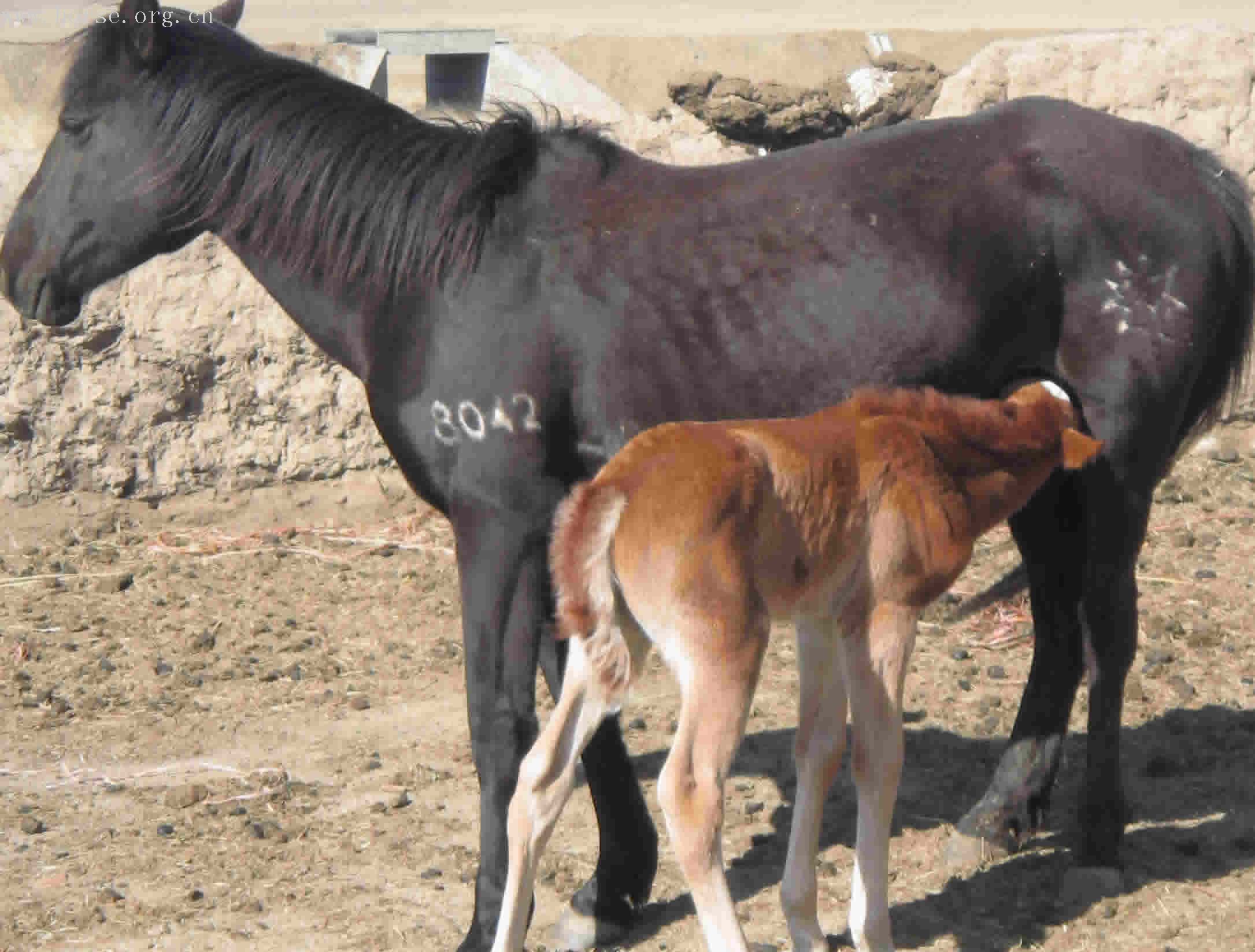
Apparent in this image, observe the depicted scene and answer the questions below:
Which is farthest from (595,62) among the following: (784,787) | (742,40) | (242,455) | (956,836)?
(956,836)

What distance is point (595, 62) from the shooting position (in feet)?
24.9

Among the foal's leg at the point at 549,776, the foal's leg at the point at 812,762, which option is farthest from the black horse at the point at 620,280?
the foal's leg at the point at 812,762

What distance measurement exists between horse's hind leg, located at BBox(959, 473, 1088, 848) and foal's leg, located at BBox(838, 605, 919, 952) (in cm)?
80

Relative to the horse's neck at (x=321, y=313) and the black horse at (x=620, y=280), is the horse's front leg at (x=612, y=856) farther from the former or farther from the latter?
the horse's neck at (x=321, y=313)

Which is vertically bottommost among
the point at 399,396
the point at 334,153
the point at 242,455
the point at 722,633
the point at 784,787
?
the point at 784,787

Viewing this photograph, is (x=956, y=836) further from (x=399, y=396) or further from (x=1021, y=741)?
(x=399, y=396)

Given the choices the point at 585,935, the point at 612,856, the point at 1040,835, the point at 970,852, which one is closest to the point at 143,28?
the point at 612,856

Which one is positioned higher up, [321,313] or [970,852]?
[321,313]

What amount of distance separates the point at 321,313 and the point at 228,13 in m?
1.19

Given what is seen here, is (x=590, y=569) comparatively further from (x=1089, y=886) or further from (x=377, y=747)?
(x=377, y=747)

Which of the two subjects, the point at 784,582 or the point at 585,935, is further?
the point at 585,935

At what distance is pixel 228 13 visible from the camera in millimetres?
4793

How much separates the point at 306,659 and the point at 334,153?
7.33ft

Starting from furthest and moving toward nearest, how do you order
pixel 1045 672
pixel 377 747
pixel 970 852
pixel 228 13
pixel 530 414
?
pixel 377 747 → pixel 228 13 → pixel 1045 672 → pixel 970 852 → pixel 530 414
